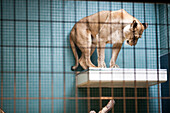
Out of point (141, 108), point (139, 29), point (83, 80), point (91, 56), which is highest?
point (139, 29)

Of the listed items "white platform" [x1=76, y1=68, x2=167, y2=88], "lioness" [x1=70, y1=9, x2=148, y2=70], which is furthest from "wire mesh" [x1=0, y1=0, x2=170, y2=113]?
"white platform" [x1=76, y1=68, x2=167, y2=88]

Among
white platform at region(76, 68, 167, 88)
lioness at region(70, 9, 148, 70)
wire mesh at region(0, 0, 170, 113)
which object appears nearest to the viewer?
white platform at region(76, 68, 167, 88)

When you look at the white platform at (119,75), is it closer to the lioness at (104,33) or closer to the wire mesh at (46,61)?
the lioness at (104,33)

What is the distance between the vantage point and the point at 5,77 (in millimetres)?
3988

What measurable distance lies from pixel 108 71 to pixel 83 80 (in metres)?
0.34

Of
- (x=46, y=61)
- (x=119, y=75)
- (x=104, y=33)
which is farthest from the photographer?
(x=46, y=61)

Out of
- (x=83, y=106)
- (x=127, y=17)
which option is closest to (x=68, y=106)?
(x=83, y=106)

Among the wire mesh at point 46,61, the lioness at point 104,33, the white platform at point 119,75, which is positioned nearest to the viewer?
the white platform at point 119,75

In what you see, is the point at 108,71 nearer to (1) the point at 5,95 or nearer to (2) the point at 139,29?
(2) the point at 139,29

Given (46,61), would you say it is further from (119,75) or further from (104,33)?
(119,75)

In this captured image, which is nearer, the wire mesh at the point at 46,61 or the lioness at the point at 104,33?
the lioness at the point at 104,33

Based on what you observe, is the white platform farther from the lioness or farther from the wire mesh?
the wire mesh

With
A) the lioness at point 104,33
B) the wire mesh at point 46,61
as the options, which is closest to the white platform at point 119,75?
the lioness at point 104,33

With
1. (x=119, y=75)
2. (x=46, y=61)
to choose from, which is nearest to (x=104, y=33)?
(x=119, y=75)
